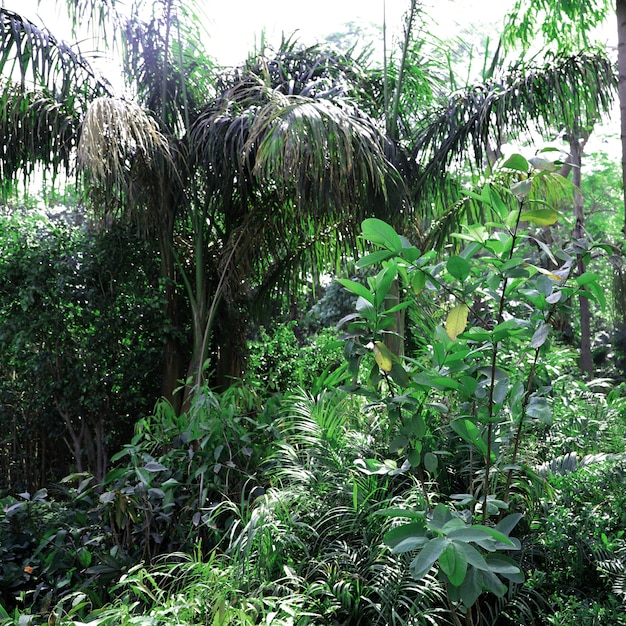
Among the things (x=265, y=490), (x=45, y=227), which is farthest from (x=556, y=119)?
(x=45, y=227)

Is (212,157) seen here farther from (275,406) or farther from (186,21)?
(275,406)

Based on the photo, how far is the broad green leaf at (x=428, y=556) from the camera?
6.86ft

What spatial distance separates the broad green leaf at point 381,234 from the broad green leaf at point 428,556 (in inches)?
38.0

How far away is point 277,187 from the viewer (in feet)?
21.5

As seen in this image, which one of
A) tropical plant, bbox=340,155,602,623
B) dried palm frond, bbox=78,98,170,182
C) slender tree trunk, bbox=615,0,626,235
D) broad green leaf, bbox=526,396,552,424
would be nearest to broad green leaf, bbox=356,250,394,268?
tropical plant, bbox=340,155,602,623

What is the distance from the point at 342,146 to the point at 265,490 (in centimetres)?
271

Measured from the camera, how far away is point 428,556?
6.91 ft

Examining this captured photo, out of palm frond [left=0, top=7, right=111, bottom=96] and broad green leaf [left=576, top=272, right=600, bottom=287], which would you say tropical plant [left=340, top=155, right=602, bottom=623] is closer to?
broad green leaf [left=576, top=272, right=600, bottom=287]

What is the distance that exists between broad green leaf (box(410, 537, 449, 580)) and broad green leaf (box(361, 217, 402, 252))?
38.0 inches

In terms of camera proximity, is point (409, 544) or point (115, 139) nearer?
point (409, 544)

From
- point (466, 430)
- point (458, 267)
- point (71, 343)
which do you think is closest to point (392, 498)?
point (466, 430)

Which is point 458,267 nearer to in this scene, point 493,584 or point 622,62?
point 493,584

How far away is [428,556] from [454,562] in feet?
0.26

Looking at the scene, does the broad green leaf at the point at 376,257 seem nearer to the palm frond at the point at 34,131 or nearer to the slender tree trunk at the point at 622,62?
the slender tree trunk at the point at 622,62
